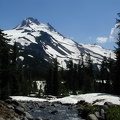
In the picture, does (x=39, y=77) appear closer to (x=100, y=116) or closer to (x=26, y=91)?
(x=26, y=91)

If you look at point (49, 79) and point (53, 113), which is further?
point (49, 79)

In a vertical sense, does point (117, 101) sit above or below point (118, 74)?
below

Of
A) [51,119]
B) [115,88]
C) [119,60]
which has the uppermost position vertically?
[119,60]

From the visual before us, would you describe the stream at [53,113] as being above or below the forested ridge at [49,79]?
below

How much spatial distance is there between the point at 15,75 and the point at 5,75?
3249 mm

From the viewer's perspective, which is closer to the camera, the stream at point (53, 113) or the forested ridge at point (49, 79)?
the stream at point (53, 113)

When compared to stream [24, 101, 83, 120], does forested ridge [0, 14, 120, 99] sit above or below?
above

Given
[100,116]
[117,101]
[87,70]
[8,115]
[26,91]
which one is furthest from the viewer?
[87,70]

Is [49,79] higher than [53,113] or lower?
higher

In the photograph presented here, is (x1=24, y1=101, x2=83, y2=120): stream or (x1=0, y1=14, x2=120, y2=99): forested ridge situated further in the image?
(x1=0, y1=14, x2=120, y2=99): forested ridge

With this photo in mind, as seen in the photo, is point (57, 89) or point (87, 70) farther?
point (87, 70)

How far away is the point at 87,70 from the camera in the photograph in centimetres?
11669

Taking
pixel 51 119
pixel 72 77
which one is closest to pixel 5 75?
pixel 51 119

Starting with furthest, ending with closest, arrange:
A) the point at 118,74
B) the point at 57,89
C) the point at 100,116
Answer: the point at 57,89 → the point at 118,74 → the point at 100,116
